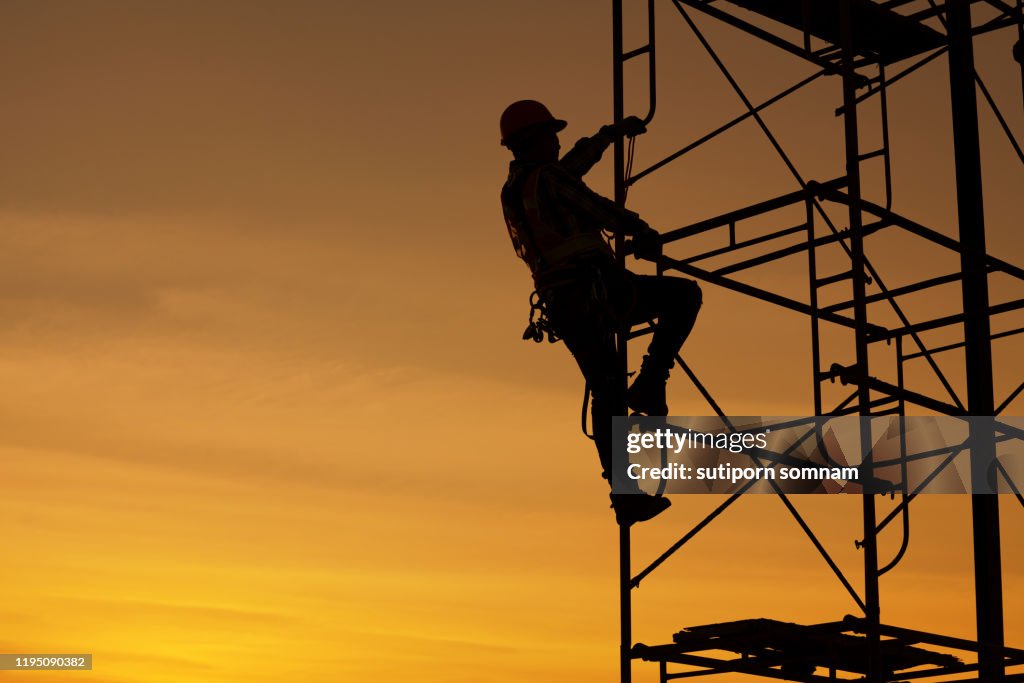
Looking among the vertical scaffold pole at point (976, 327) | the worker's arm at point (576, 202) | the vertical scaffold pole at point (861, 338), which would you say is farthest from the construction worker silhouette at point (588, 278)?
the vertical scaffold pole at point (976, 327)

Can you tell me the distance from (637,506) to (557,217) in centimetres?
258

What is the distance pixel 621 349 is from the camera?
1529 cm

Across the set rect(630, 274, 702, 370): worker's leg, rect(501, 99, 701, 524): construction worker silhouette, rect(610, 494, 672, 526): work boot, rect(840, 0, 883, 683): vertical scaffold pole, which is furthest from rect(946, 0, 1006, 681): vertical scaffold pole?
rect(610, 494, 672, 526): work boot

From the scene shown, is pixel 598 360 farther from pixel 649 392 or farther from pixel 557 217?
pixel 557 217

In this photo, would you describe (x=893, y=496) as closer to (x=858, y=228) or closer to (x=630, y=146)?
(x=858, y=228)

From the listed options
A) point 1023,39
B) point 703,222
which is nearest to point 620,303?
point 703,222

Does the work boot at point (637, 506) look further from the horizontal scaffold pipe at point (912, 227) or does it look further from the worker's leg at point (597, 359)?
the horizontal scaffold pipe at point (912, 227)

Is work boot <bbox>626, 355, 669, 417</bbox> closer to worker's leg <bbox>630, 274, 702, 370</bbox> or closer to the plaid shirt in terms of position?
worker's leg <bbox>630, 274, 702, 370</bbox>

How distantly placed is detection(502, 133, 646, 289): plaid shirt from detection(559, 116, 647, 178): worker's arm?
22 cm

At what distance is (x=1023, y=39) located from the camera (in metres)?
17.5

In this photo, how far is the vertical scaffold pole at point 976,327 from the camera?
16.7 m

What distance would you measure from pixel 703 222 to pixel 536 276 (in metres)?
2.09

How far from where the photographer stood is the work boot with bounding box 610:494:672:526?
13656 millimetres

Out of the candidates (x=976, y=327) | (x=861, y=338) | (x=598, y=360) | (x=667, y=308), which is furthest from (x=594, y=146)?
(x=976, y=327)
